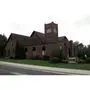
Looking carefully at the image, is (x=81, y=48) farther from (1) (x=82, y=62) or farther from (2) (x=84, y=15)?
(2) (x=84, y=15)

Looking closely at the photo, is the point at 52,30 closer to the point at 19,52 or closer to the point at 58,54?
the point at 58,54

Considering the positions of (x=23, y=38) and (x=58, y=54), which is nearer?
(x=23, y=38)

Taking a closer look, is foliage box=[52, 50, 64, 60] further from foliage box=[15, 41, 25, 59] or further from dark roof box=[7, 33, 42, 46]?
foliage box=[15, 41, 25, 59]

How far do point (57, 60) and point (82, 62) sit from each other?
12.1 ft

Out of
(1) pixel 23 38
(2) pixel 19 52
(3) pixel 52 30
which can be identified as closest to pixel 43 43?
(2) pixel 19 52

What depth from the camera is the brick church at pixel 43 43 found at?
25834 millimetres

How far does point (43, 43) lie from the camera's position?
1325 inches

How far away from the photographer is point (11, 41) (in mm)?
31328

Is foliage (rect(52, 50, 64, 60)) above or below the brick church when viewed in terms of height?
below

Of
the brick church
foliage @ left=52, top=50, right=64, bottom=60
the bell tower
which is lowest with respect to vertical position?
foliage @ left=52, top=50, right=64, bottom=60

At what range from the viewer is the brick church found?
25.8 meters

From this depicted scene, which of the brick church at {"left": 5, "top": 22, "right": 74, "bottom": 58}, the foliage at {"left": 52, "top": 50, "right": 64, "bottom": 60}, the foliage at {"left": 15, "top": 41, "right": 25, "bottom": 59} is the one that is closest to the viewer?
the brick church at {"left": 5, "top": 22, "right": 74, "bottom": 58}

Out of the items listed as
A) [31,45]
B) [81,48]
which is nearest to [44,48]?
[31,45]

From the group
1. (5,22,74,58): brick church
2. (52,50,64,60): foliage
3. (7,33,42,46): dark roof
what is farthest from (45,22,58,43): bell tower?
(7,33,42,46): dark roof
